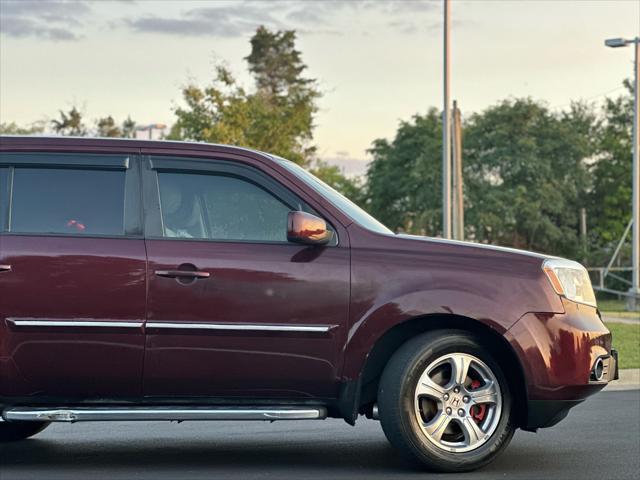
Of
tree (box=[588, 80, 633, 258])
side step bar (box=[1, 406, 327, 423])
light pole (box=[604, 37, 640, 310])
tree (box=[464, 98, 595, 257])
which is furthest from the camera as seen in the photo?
tree (box=[588, 80, 633, 258])

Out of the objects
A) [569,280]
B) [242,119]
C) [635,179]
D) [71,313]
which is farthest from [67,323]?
[242,119]

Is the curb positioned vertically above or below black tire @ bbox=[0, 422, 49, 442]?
above

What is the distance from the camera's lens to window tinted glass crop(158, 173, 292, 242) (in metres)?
7.48

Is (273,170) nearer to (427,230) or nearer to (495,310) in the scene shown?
(495,310)

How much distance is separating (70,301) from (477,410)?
93.2 inches

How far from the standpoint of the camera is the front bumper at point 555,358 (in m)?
7.48

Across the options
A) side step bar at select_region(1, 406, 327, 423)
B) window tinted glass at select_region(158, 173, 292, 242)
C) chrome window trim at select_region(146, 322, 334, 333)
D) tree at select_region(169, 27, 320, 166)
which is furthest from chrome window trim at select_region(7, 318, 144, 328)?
tree at select_region(169, 27, 320, 166)

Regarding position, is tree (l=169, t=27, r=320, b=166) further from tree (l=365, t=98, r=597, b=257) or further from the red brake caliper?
the red brake caliper

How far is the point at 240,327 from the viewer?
287 inches

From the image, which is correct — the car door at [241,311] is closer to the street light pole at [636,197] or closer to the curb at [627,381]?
the curb at [627,381]

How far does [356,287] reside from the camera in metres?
7.36

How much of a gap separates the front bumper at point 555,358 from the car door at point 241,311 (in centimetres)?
105

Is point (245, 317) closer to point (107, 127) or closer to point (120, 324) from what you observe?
point (120, 324)

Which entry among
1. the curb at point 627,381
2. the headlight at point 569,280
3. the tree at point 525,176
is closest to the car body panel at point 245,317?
the headlight at point 569,280
